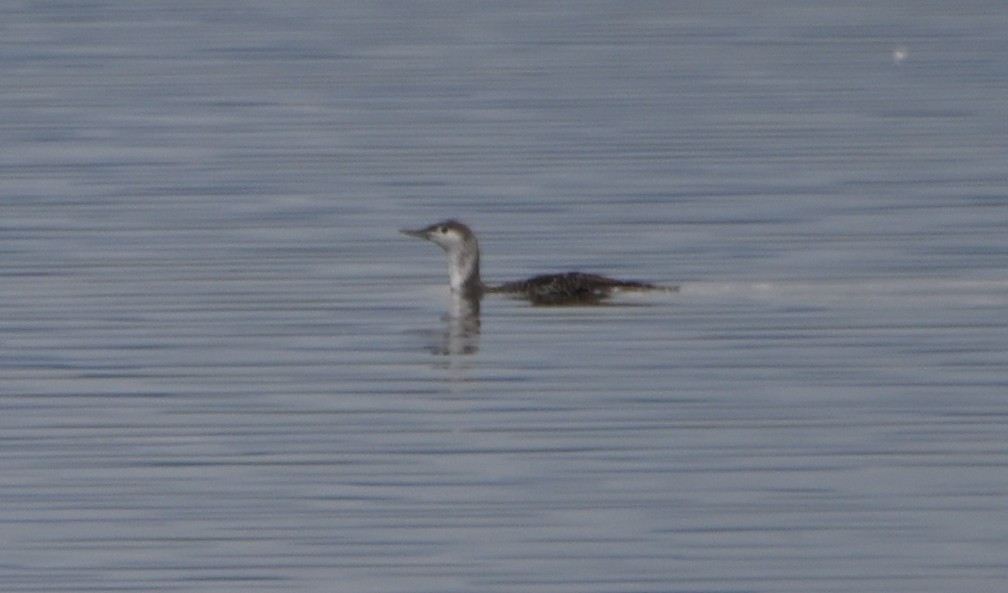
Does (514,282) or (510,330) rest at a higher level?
(514,282)

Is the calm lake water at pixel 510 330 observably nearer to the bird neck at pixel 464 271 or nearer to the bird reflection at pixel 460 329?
the bird reflection at pixel 460 329

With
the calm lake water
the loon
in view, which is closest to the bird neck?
the loon

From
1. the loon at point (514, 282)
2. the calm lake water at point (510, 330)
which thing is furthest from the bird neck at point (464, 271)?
the calm lake water at point (510, 330)

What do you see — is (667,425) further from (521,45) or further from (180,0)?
(180,0)

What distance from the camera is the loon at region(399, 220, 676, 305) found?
18.7m

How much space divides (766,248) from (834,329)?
3106mm

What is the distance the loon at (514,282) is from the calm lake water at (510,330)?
5.6 inches

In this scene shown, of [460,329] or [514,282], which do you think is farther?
[514,282]

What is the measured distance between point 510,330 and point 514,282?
1.60 metres

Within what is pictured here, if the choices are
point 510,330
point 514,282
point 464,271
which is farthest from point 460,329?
point 514,282

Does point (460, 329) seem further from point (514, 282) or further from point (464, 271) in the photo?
point (514, 282)

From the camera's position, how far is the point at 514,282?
1978cm

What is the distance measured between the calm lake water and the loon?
0.47 feet

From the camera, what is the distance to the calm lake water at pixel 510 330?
12.3 meters
